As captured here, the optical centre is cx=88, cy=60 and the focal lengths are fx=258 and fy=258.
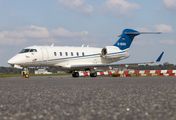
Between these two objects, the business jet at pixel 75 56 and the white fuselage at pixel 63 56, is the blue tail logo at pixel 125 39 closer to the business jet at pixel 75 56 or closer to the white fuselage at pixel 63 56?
the business jet at pixel 75 56

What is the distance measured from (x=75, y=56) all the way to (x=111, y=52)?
430 centimetres

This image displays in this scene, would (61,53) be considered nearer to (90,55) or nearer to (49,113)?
(90,55)

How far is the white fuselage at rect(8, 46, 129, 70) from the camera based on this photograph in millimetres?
22969

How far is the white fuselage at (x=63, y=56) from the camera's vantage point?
23.0 meters

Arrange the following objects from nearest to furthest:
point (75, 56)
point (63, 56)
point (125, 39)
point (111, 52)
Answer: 1. point (63, 56)
2. point (75, 56)
3. point (111, 52)
4. point (125, 39)

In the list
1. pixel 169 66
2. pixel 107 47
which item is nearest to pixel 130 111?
pixel 107 47

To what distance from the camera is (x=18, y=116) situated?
4098 mm

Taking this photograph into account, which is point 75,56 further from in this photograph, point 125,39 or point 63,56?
point 125,39

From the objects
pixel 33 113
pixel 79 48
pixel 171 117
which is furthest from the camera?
pixel 79 48

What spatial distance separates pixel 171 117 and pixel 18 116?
2.35 metres

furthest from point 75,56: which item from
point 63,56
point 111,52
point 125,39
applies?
point 125,39

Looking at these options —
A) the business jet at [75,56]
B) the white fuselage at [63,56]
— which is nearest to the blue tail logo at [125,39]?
the business jet at [75,56]

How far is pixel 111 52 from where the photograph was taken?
91.4 ft

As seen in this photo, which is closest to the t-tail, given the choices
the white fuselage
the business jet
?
the business jet
